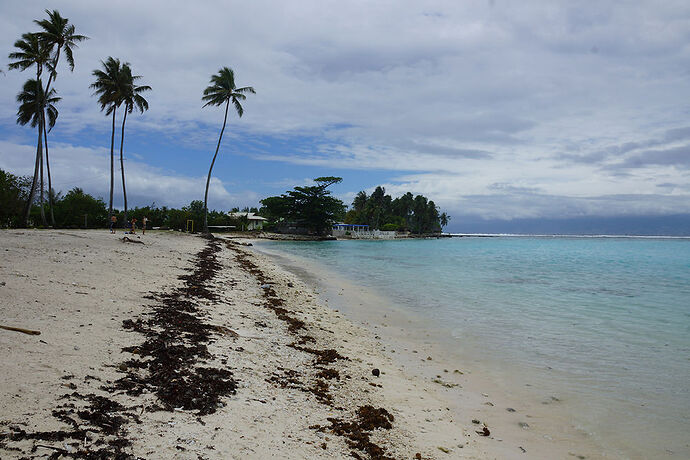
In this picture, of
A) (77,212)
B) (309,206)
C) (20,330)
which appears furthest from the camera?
(309,206)

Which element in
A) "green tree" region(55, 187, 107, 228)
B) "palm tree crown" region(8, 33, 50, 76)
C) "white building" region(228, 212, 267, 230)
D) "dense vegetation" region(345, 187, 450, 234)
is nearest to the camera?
"palm tree crown" region(8, 33, 50, 76)

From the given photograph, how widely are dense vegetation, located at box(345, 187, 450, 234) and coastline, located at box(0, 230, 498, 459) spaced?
11225 centimetres

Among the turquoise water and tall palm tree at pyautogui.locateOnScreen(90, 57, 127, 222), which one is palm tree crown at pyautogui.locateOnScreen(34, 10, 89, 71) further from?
the turquoise water

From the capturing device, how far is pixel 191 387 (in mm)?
4344

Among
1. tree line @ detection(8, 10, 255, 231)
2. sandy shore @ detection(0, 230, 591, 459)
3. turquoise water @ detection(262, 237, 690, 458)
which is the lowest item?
turquoise water @ detection(262, 237, 690, 458)

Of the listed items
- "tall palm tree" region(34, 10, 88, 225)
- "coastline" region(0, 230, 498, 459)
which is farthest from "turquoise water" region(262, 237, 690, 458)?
"tall palm tree" region(34, 10, 88, 225)

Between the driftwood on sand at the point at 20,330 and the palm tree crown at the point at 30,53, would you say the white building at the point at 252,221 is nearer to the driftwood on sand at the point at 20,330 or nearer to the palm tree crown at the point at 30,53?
the palm tree crown at the point at 30,53

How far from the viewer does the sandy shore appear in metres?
3.24

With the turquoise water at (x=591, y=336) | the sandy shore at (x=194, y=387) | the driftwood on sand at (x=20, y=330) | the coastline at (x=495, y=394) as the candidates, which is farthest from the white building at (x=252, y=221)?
the driftwood on sand at (x=20, y=330)

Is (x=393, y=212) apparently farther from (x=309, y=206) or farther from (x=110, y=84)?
(x=110, y=84)

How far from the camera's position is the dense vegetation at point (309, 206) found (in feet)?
262

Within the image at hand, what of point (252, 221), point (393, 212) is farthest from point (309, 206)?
point (393, 212)

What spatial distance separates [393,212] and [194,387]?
13740cm

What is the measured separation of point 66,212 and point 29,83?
1333 cm
